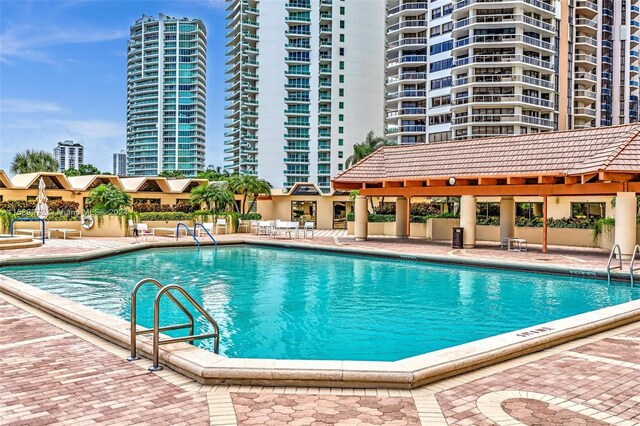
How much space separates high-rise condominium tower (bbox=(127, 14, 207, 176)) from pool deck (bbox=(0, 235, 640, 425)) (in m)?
139

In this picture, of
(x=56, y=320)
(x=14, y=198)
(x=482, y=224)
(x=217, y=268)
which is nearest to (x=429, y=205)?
(x=482, y=224)

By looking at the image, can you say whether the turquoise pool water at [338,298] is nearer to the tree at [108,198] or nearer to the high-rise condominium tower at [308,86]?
the tree at [108,198]

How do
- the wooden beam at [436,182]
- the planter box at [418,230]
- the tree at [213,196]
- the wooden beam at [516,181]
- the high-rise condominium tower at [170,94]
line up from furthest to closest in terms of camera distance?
1. the high-rise condominium tower at [170,94]
2. the tree at [213,196]
3. the planter box at [418,230]
4. the wooden beam at [436,182]
5. the wooden beam at [516,181]

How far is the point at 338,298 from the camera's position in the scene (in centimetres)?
1225

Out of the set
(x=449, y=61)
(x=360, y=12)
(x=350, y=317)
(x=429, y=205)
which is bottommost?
(x=350, y=317)

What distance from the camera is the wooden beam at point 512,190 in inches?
727

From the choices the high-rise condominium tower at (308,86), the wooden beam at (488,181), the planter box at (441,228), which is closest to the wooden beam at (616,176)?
the wooden beam at (488,181)

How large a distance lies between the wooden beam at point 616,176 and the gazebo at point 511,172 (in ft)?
0.10

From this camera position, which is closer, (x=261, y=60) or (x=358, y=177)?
(x=358, y=177)

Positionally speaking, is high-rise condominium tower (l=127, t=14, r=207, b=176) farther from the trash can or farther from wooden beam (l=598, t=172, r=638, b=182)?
wooden beam (l=598, t=172, r=638, b=182)

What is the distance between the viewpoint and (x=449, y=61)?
6128cm

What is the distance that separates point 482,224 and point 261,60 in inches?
2283

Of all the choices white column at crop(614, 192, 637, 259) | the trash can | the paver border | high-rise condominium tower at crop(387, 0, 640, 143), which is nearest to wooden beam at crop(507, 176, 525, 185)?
the trash can

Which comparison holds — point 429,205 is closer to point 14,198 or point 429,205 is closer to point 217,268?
point 217,268
